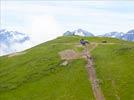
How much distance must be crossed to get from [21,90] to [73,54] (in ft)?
122

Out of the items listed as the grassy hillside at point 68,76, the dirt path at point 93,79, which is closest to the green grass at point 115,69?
the grassy hillside at point 68,76

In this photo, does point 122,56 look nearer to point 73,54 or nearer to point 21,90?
point 73,54

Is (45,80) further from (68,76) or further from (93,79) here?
(93,79)

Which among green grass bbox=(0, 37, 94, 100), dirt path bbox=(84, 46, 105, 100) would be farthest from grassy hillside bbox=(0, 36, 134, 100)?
dirt path bbox=(84, 46, 105, 100)

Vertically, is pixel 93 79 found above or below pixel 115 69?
below

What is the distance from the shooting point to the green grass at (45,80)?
14450 centimetres

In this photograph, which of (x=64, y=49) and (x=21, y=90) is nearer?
(x=21, y=90)

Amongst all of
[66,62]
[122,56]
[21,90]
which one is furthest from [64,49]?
[21,90]

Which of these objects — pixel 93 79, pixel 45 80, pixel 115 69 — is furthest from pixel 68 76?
pixel 115 69

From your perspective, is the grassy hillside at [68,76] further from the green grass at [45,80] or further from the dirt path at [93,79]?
the dirt path at [93,79]

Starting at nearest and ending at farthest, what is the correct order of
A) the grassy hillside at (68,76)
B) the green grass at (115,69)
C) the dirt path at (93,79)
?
the dirt path at (93,79), the green grass at (115,69), the grassy hillside at (68,76)

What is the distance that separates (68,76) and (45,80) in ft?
31.9

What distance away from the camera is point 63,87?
14888 cm

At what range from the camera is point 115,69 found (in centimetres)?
15862
